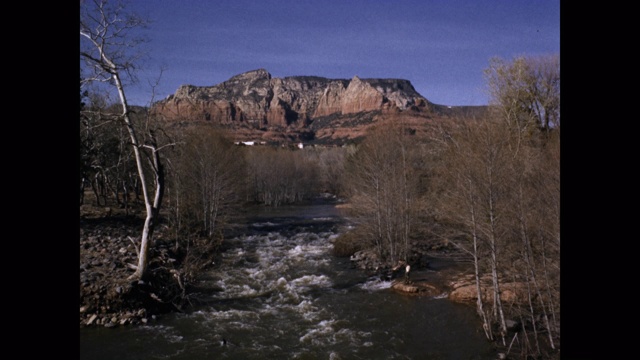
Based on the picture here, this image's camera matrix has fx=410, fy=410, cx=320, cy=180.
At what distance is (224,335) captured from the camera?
1273cm

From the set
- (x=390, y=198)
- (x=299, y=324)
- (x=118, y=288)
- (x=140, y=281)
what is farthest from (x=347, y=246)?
(x=118, y=288)

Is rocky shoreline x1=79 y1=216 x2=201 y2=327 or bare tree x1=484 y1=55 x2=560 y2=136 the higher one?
bare tree x1=484 y1=55 x2=560 y2=136

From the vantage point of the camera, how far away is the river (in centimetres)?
1158

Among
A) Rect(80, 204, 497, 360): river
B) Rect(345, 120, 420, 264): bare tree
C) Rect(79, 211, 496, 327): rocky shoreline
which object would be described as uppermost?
Rect(345, 120, 420, 264): bare tree

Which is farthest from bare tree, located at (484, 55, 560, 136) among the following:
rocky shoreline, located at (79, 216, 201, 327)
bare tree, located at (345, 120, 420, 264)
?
rocky shoreline, located at (79, 216, 201, 327)

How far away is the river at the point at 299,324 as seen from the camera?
11578 mm

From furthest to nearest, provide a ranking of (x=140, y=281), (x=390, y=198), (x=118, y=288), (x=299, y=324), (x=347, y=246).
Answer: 1. (x=347, y=246)
2. (x=390, y=198)
3. (x=140, y=281)
4. (x=118, y=288)
5. (x=299, y=324)

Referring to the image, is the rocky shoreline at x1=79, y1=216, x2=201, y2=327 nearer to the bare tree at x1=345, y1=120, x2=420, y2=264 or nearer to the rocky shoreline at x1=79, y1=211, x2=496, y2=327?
the rocky shoreline at x1=79, y1=211, x2=496, y2=327

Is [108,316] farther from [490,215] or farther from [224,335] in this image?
[490,215]

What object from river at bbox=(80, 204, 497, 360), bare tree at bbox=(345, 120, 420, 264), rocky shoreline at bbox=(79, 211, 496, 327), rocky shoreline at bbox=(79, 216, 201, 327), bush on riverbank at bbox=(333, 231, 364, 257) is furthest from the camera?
bush on riverbank at bbox=(333, 231, 364, 257)

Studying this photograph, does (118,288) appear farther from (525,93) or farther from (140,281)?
(525,93)

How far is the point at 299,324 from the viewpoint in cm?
1362
